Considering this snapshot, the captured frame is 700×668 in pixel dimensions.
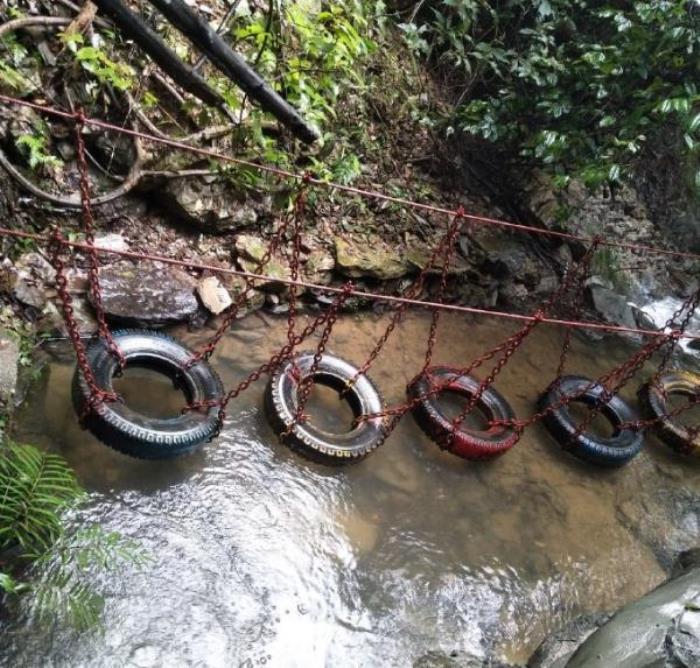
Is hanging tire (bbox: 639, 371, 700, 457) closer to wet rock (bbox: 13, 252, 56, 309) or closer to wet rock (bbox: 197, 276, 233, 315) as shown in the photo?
wet rock (bbox: 197, 276, 233, 315)

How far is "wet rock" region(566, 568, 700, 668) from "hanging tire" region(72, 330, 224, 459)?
2.38 meters

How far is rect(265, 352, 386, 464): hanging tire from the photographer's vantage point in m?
3.82

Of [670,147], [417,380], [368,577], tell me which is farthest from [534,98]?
[368,577]


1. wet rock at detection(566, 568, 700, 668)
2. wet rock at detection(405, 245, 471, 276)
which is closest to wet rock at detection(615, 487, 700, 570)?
wet rock at detection(566, 568, 700, 668)

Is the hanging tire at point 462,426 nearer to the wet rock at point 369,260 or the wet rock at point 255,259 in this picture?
the wet rock at point 369,260

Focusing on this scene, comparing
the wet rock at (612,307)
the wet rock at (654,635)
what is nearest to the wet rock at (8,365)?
the wet rock at (654,635)

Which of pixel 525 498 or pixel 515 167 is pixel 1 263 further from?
pixel 515 167

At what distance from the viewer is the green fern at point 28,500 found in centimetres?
259

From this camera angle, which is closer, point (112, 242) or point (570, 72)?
point (112, 242)

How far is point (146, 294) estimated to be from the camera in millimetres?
4188

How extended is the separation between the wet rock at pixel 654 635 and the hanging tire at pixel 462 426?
1.52 m

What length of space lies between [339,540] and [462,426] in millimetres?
1440

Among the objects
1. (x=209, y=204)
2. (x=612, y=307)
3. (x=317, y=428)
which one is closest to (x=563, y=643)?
(x=317, y=428)

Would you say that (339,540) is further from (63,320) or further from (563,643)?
(63,320)
